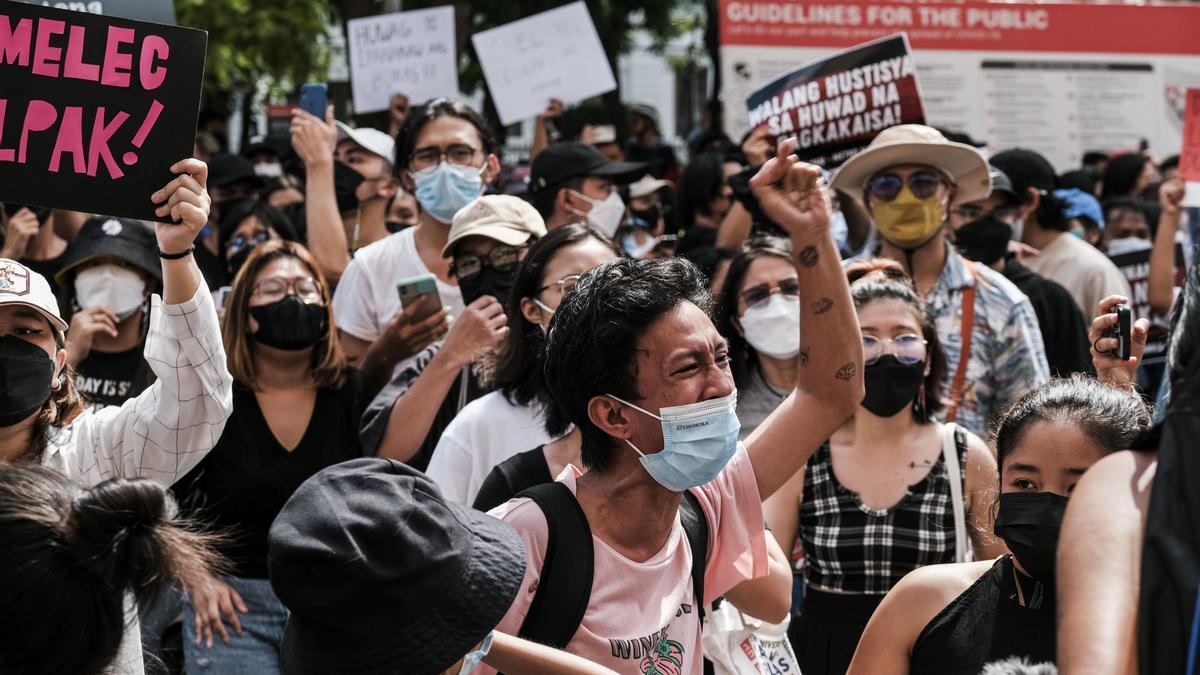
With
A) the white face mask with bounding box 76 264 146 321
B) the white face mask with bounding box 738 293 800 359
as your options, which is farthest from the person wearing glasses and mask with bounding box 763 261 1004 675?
the white face mask with bounding box 76 264 146 321

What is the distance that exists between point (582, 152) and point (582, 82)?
2051 mm

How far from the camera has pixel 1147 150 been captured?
10414 mm

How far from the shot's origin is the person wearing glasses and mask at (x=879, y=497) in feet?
13.8

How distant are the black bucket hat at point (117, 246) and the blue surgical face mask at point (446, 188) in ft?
3.64

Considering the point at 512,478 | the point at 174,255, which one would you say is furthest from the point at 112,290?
the point at 512,478

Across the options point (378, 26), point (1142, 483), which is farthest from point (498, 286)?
point (378, 26)

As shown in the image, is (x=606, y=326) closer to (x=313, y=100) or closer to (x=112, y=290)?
(x=112, y=290)

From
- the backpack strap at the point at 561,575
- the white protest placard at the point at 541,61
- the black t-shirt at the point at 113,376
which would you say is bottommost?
the backpack strap at the point at 561,575

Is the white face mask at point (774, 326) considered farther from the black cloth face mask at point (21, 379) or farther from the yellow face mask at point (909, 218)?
the black cloth face mask at point (21, 379)

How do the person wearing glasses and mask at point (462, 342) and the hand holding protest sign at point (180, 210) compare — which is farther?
the person wearing glasses and mask at point (462, 342)

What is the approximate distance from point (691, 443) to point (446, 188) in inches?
129

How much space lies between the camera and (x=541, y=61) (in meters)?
8.70

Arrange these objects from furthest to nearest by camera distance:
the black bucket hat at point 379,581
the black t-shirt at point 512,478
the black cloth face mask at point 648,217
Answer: the black cloth face mask at point 648,217, the black t-shirt at point 512,478, the black bucket hat at point 379,581

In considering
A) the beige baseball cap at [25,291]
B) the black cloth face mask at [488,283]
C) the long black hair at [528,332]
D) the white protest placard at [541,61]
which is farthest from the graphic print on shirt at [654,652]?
the white protest placard at [541,61]
